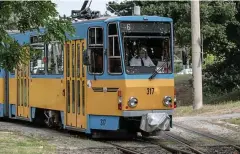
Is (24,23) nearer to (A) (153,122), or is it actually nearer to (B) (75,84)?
(A) (153,122)

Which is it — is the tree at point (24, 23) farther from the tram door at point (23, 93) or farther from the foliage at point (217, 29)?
the foliage at point (217, 29)

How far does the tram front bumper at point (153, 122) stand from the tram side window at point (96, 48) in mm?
1705

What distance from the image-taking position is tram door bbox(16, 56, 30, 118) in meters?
18.5

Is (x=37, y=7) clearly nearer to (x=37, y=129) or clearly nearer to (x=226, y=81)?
(x=37, y=129)

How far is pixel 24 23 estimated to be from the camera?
8.34m

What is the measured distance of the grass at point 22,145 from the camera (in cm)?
1208

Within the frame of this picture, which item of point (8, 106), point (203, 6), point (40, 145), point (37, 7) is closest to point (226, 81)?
point (203, 6)

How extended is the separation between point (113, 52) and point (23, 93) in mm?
5825

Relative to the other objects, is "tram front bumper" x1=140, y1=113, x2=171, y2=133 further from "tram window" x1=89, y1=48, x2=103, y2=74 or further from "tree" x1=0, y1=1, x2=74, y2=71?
"tree" x1=0, y1=1, x2=74, y2=71

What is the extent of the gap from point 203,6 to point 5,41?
2249 centimetres

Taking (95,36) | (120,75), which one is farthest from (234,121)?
(95,36)

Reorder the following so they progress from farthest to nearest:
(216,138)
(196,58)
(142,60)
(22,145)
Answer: (196,58)
(216,138)
(142,60)
(22,145)

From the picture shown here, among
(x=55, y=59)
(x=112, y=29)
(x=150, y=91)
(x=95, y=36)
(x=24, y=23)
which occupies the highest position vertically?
(x=112, y=29)

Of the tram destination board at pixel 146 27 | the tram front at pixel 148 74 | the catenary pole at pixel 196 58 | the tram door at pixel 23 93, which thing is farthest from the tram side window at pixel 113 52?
the catenary pole at pixel 196 58
